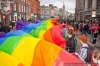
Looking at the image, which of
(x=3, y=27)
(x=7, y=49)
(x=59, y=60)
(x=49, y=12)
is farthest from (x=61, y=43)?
(x=49, y=12)

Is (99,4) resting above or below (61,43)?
above

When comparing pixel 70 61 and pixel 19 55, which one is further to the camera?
pixel 19 55

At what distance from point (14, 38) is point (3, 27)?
10156 millimetres

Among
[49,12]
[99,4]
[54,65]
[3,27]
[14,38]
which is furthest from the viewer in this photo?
[49,12]

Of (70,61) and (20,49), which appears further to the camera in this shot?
(20,49)

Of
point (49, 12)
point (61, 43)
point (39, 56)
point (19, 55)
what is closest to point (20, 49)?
point (19, 55)

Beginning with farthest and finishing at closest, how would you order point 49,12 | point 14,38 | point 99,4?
point 49,12 → point 99,4 → point 14,38

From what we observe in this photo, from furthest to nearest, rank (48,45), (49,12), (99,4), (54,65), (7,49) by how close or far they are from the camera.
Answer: (49,12), (99,4), (7,49), (48,45), (54,65)

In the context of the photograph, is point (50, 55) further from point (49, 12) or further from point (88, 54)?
point (49, 12)

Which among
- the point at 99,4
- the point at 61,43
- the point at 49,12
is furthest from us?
the point at 49,12

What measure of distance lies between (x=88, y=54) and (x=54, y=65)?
7.17 ft

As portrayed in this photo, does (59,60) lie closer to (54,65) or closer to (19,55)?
(54,65)

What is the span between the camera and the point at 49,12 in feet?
535

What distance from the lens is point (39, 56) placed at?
6383mm
